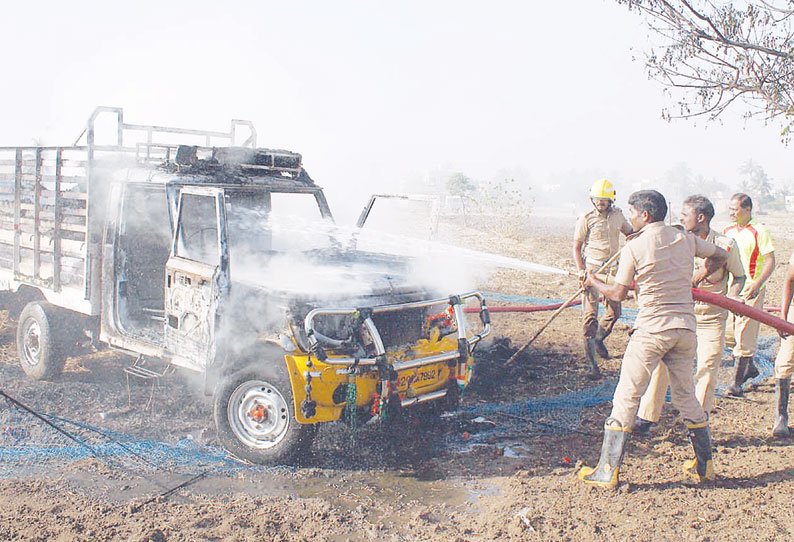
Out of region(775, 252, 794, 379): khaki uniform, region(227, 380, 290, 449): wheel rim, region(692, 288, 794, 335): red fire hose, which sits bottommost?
region(227, 380, 290, 449): wheel rim

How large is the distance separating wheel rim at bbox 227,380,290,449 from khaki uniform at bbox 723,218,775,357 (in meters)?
4.38

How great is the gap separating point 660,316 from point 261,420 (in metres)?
2.90

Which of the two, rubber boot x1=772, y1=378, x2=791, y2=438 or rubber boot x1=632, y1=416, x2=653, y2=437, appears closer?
rubber boot x1=772, y1=378, x2=791, y2=438

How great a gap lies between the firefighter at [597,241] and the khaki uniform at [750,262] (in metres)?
1.11

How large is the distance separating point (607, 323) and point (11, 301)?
743 cm

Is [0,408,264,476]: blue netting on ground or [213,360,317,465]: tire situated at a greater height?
[213,360,317,465]: tire

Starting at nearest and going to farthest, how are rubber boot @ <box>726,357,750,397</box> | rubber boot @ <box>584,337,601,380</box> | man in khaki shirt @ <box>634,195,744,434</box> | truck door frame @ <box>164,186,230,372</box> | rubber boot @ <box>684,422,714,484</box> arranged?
rubber boot @ <box>684,422,714,484</box>, truck door frame @ <box>164,186,230,372</box>, man in khaki shirt @ <box>634,195,744,434</box>, rubber boot @ <box>726,357,750,397</box>, rubber boot @ <box>584,337,601,380</box>

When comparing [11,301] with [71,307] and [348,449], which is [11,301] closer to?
[71,307]

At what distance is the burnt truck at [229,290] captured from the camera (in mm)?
4816

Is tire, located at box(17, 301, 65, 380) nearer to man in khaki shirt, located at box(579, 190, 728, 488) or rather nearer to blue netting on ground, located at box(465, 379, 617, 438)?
blue netting on ground, located at box(465, 379, 617, 438)

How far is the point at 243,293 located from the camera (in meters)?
5.11

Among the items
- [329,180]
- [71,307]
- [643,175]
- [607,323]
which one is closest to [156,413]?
[71,307]

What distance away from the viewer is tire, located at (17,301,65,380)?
6.69 metres

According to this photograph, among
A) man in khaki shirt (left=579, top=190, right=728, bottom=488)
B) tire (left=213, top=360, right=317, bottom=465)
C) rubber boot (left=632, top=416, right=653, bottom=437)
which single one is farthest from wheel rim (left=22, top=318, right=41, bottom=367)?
rubber boot (left=632, top=416, right=653, bottom=437)
